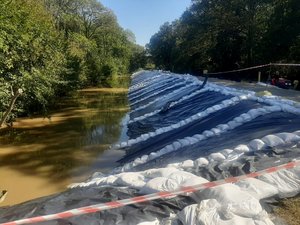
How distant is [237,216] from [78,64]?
2267 centimetres

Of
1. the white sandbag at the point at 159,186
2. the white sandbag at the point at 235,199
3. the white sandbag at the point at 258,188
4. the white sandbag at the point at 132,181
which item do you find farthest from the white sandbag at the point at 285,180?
the white sandbag at the point at 132,181

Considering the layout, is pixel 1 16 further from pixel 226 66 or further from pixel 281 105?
pixel 226 66

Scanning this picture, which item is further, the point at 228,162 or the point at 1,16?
the point at 1,16

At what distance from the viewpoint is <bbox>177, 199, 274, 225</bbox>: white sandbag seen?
3174mm

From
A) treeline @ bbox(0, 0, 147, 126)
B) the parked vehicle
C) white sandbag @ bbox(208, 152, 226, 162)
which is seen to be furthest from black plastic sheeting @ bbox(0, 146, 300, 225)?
the parked vehicle

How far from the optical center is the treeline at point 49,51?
9.16 metres

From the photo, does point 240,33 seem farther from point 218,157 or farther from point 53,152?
point 218,157

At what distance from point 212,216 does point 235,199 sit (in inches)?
13.2

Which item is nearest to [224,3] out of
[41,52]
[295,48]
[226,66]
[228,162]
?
[226,66]

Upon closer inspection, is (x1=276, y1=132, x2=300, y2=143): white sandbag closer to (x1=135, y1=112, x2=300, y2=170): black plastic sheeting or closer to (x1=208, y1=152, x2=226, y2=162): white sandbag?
(x1=135, y1=112, x2=300, y2=170): black plastic sheeting

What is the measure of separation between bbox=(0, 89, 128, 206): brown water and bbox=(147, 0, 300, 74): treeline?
9.73 metres

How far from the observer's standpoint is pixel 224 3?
27.8 meters

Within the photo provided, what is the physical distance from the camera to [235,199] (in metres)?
3.43

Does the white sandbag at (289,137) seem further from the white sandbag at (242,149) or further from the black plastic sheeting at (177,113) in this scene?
the black plastic sheeting at (177,113)
